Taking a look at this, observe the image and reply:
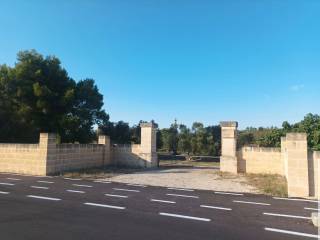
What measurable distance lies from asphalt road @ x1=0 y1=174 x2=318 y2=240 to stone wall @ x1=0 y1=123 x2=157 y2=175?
521cm

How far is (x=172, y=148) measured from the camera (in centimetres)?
4334

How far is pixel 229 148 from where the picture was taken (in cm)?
1741

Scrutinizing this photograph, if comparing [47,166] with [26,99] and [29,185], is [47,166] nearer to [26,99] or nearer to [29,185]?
[29,185]

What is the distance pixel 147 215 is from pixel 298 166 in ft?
20.0

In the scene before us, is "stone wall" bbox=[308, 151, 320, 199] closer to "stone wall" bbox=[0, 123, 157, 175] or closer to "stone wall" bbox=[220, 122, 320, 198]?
"stone wall" bbox=[220, 122, 320, 198]

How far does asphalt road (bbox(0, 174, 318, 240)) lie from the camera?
5488mm

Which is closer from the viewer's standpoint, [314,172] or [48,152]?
[314,172]

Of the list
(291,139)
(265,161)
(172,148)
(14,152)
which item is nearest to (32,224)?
(291,139)

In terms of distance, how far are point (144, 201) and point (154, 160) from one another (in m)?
11.9

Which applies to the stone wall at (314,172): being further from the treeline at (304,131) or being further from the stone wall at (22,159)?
the stone wall at (22,159)

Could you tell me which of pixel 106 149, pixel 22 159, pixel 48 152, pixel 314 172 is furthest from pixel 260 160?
pixel 22 159

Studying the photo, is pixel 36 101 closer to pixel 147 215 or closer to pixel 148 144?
pixel 148 144

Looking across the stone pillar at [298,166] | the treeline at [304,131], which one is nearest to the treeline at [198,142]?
the treeline at [304,131]

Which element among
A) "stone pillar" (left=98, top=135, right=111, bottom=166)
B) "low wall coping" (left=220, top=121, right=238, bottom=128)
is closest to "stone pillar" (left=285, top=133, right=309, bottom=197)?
"low wall coping" (left=220, top=121, right=238, bottom=128)
